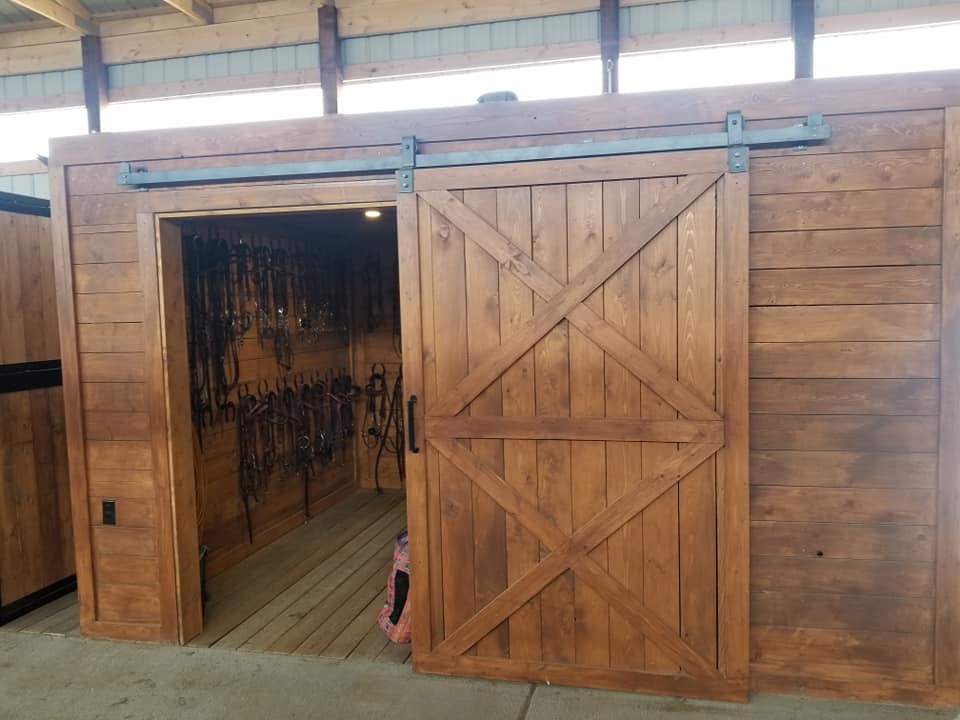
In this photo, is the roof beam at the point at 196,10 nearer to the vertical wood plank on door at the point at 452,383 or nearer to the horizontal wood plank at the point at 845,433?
the vertical wood plank on door at the point at 452,383

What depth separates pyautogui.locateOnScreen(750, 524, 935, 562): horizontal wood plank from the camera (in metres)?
2.64

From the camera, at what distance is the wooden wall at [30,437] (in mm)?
3637

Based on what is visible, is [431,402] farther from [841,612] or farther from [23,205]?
[23,205]

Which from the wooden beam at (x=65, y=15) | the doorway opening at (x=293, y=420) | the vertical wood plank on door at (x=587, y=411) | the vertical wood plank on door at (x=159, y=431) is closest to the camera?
the vertical wood plank on door at (x=587, y=411)

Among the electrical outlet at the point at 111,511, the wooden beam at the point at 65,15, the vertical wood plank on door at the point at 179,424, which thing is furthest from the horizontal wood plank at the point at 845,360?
the wooden beam at the point at 65,15

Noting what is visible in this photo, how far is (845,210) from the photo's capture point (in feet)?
8.57

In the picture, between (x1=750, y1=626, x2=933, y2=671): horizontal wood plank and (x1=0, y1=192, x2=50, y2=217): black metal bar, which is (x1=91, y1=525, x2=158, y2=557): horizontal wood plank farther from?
(x1=750, y1=626, x2=933, y2=671): horizontal wood plank

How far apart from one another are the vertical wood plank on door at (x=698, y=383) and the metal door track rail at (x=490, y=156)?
0.71 ft

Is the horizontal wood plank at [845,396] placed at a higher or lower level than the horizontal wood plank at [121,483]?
higher

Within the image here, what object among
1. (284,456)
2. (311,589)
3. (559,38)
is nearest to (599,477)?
(311,589)

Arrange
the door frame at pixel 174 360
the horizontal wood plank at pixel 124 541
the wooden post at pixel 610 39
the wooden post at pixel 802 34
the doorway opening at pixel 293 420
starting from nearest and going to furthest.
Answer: the door frame at pixel 174 360 < the horizontal wood plank at pixel 124 541 < the doorway opening at pixel 293 420 < the wooden post at pixel 802 34 < the wooden post at pixel 610 39

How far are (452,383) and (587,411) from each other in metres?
0.58

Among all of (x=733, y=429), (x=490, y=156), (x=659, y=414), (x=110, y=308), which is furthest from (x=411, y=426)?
(x=110, y=308)

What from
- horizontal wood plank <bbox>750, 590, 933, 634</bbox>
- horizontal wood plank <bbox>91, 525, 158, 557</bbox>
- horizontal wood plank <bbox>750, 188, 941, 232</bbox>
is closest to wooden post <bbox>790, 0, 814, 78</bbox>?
horizontal wood plank <bbox>750, 188, 941, 232</bbox>
